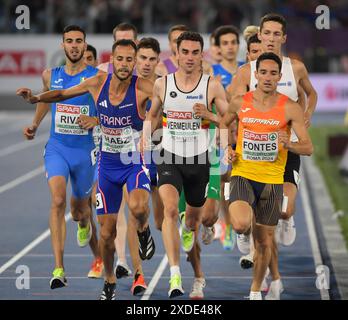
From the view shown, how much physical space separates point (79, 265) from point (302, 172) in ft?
37.8

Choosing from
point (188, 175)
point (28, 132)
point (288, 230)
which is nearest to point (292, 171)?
point (288, 230)

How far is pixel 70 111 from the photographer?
1203cm

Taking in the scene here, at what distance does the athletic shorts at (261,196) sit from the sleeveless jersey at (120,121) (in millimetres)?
1056

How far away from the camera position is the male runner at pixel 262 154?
34.8 ft

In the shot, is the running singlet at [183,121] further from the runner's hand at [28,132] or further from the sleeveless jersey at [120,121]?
the runner's hand at [28,132]

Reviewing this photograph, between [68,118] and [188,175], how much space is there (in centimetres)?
137

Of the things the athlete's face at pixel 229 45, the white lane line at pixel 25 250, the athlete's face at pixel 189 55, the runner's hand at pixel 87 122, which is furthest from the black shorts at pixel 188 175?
the athlete's face at pixel 229 45

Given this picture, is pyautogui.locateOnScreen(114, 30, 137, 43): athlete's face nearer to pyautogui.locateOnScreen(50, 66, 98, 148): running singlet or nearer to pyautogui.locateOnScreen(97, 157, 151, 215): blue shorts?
pyautogui.locateOnScreen(50, 66, 98, 148): running singlet

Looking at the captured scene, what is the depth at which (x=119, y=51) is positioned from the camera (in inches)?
438

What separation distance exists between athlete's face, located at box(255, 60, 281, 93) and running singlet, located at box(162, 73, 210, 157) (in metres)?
0.77

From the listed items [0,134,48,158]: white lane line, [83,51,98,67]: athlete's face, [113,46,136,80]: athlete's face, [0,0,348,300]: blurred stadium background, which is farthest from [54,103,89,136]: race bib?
[0,0,348,300]: blurred stadium background

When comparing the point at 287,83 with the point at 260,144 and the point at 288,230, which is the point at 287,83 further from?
the point at 288,230

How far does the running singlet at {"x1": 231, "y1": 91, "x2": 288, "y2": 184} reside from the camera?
10617 millimetres

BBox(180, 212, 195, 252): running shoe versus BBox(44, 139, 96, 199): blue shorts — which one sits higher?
BBox(44, 139, 96, 199): blue shorts
